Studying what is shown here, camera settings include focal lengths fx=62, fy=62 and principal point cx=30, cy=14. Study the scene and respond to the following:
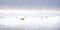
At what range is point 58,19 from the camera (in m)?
0.72

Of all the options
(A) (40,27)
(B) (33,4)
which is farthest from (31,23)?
(B) (33,4)

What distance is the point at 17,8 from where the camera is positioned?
0.72 m

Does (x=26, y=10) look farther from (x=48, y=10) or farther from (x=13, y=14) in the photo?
(x=48, y=10)

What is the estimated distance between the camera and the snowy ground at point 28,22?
0.71 m

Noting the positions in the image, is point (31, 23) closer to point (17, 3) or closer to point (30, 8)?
point (30, 8)

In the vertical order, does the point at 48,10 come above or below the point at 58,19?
above

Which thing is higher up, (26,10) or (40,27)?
(26,10)

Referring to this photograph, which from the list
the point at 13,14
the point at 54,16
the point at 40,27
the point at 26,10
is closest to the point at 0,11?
the point at 13,14

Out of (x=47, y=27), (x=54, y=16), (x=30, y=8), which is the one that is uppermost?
(x=30, y=8)

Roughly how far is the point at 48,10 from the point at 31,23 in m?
0.25

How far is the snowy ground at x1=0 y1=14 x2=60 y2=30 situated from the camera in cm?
71

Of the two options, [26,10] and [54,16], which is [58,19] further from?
[26,10]

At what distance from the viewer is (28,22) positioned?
71 cm

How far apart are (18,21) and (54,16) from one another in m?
0.42
